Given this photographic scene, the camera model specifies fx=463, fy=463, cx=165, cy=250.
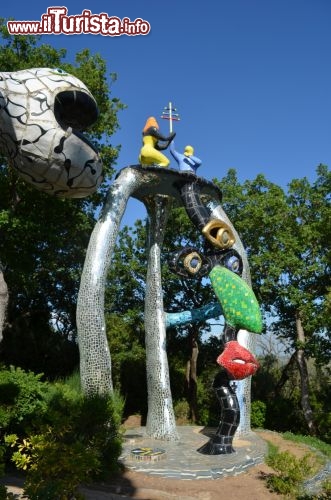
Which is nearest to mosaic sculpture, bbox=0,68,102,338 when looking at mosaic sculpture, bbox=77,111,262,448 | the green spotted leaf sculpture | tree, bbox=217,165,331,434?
the green spotted leaf sculpture

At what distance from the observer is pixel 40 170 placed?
10.7ft

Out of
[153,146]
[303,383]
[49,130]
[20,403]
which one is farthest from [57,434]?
[303,383]

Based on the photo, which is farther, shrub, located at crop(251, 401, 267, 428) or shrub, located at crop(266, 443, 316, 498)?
shrub, located at crop(251, 401, 267, 428)

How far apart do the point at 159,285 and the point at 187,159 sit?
2.97 metres

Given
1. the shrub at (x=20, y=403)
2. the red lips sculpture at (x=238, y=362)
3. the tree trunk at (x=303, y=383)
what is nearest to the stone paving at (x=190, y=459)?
the red lips sculpture at (x=238, y=362)

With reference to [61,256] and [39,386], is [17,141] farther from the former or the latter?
[61,256]

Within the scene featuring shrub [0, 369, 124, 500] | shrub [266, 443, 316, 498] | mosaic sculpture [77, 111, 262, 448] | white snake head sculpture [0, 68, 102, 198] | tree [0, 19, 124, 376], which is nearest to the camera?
white snake head sculpture [0, 68, 102, 198]

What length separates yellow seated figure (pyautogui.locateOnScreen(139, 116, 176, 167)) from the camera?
1017cm

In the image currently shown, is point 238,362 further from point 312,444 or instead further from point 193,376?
point 193,376

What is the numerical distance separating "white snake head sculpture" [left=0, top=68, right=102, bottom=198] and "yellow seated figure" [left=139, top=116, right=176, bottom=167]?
21.8 ft

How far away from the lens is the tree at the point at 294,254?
15047mm

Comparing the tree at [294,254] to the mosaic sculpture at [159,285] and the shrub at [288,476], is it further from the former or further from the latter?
the shrub at [288,476]

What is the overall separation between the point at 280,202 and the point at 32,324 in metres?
10.8

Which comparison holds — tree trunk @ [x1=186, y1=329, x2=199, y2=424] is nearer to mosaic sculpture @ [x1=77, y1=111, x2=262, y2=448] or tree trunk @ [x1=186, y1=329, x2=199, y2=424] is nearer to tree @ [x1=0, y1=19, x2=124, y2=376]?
tree @ [x1=0, y1=19, x2=124, y2=376]
